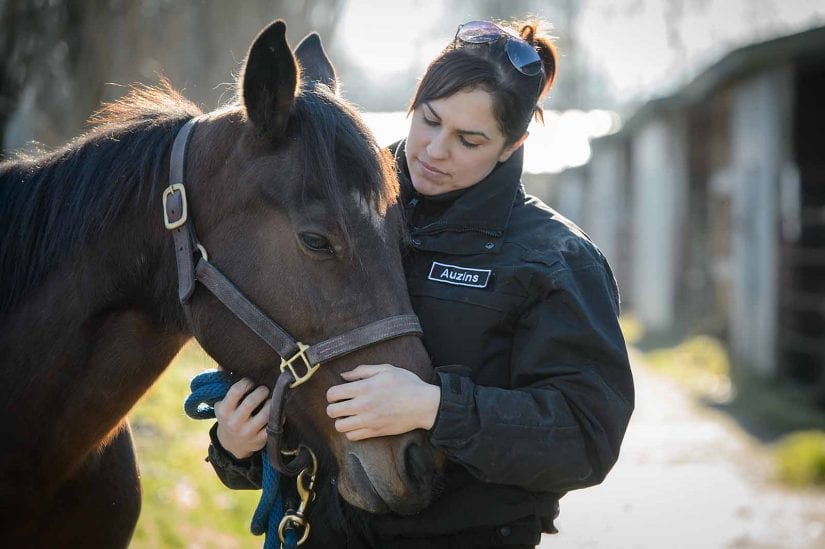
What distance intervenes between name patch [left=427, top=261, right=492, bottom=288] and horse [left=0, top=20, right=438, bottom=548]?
0.14 m

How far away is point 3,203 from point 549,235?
157 centimetres

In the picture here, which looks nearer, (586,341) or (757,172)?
(586,341)

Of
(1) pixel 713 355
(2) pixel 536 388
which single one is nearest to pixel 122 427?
(2) pixel 536 388

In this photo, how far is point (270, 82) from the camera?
6.40ft

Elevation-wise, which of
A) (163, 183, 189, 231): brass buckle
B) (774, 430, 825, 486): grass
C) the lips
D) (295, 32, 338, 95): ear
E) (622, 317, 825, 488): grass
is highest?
(295, 32, 338, 95): ear

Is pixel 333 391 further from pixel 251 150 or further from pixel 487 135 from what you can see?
pixel 487 135

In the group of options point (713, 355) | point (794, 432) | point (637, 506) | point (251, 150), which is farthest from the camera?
point (713, 355)

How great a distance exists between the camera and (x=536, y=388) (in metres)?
1.93

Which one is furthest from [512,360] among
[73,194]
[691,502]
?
[691,502]

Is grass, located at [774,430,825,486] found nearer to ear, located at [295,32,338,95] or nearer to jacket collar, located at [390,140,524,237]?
jacket collar, located at [390,140,524,237]

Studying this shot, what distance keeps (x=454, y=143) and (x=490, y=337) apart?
22.2 inches

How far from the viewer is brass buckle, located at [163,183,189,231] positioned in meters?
2.03

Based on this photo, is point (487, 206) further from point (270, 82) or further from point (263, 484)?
point (263, 484)

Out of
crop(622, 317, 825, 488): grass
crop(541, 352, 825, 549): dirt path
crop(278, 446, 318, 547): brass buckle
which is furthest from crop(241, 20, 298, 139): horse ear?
crop(622, 317, 825, 488): grass
